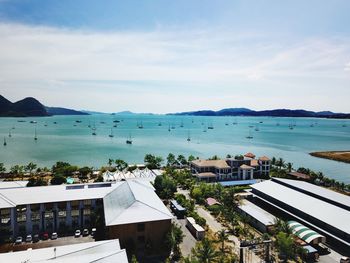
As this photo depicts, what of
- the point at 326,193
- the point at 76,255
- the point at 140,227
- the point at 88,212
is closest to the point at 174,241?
the point at 140,227

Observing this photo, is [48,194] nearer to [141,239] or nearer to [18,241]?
[18,241]

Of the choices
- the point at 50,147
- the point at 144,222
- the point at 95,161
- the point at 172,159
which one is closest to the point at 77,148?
the point at 50,147

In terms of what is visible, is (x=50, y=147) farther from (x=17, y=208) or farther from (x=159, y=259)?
(x=159, y=259)

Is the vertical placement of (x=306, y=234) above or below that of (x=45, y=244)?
above

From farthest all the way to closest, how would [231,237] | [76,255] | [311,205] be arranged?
[311,205] < [231,237] < [76,255]

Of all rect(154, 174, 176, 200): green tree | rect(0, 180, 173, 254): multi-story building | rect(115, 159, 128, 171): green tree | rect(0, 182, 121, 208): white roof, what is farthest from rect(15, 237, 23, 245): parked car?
rect(115, 159, 128, 171): green tree

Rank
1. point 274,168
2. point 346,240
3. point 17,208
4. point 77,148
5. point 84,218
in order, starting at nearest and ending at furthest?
point 346,240, point 17,208, point 84,218, point 274,168, point 77,148

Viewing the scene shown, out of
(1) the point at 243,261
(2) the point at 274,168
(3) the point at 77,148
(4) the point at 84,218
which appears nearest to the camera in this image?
(1) the point at 243,261

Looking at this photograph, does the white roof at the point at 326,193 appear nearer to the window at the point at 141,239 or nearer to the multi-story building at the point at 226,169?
the multi-story building at the point at 226,169
